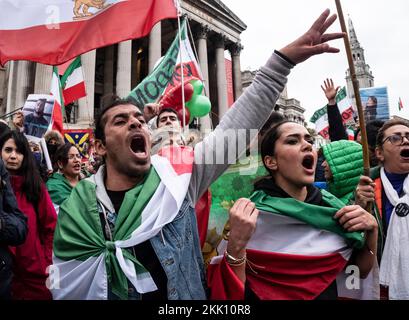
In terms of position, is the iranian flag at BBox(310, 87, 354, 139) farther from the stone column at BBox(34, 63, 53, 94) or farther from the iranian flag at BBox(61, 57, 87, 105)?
the stone column at BBox(34, 63, 53, 94)

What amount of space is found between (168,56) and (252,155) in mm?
3931

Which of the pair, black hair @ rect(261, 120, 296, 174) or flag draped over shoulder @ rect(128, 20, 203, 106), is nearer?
black hair @ rect(261, 120, 296, 174)

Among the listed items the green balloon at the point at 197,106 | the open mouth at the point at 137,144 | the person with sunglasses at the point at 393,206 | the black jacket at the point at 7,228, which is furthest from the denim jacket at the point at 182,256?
the green balloon at the point at 197,106

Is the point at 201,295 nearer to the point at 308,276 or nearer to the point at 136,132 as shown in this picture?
the point at 308,276

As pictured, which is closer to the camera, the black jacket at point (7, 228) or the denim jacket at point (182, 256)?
the denim jacket at point (182, 256)

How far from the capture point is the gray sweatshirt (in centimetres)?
203

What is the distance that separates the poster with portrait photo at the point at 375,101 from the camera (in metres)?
7.69

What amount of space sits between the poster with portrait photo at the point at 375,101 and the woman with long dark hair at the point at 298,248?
21.1 ft

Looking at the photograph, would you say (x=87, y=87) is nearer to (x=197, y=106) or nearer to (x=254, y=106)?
(x=197, y=106)

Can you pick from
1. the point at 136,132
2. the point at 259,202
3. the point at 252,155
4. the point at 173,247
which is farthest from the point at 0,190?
the point at 252,155

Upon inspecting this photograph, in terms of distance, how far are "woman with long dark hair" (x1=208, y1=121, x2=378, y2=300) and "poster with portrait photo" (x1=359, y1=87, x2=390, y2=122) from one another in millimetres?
6436

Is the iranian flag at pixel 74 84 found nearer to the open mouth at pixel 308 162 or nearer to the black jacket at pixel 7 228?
the black jacket at pixel 7 228

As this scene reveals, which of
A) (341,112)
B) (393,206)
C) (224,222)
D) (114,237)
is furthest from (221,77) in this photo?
(114,237)

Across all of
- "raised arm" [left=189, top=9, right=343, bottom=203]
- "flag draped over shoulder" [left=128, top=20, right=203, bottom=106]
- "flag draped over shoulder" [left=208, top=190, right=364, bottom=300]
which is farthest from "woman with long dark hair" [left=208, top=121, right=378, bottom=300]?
"flag draped over shoulder" [left=128, top=20, right=203, bottom=106]
